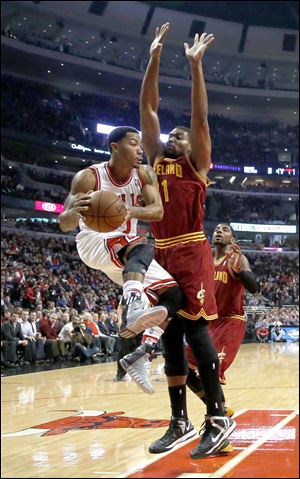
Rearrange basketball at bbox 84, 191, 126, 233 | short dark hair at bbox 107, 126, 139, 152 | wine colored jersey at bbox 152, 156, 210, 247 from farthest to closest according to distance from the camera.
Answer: wine colored jersey at bbox 152, 156, 210, 247
short dark hair at bbox 107, 126, 139, 152
basketball at bbox 84, 191, 126, 233

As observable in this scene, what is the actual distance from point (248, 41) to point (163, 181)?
380 inches

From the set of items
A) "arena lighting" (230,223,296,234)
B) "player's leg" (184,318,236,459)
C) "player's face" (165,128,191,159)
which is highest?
"player's face" (165,128,191,159)

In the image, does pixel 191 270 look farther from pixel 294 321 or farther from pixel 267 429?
pixel 267 429

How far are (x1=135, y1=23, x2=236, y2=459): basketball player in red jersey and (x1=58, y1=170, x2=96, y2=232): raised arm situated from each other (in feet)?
2.01

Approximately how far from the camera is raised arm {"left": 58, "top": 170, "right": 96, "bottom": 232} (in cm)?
213

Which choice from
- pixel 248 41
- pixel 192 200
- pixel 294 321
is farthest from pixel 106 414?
pixel 248 41

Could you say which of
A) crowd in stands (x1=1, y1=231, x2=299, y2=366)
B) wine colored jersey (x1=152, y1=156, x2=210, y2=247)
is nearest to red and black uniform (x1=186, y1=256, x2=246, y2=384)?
crowd in stands (x1=1, y1=231, x2=299, y2=366)

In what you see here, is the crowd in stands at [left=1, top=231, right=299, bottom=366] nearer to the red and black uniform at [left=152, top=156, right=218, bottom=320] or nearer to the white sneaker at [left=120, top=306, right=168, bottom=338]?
the red and black uniform at [left=152, top=156, right=218, bottom=320]

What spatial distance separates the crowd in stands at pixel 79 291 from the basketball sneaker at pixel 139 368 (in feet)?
2.28

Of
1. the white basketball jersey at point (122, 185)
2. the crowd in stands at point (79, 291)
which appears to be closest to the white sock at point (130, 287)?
the white basketball jersey at point (122, 185)

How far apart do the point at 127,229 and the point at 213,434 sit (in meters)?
1.44

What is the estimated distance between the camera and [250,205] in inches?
158

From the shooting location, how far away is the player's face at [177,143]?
10.2ft

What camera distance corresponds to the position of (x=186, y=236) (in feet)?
10.6
